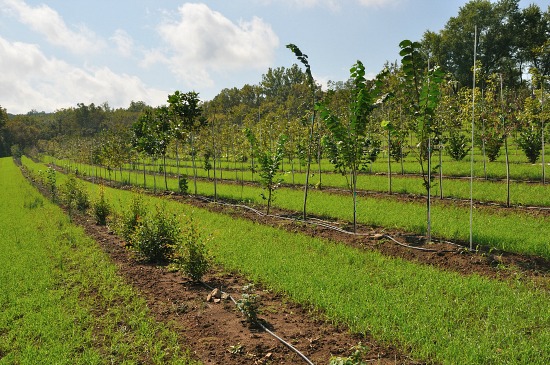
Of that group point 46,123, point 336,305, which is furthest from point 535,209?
point 46,123

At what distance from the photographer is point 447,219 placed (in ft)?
39.5

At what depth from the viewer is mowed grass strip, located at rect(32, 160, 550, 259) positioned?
30.6ft

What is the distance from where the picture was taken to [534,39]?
50.5 m

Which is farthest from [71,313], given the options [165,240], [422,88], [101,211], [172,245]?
[422,88]

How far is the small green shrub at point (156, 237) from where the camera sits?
988 centimetres

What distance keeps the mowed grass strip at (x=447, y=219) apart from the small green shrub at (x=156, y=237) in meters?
6.37

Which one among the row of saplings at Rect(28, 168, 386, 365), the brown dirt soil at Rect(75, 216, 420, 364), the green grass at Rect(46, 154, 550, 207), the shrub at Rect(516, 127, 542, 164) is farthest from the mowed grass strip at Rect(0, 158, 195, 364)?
the shrub at Rect(516, 127, 542, 164)

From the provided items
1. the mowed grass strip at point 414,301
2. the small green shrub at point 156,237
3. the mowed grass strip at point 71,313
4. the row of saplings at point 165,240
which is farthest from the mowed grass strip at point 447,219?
the mowed grass strip at point 71,313

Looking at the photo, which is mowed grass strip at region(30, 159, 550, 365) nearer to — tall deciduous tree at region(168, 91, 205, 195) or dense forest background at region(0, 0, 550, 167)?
dense forest background at region(0, 0, 550, 167)

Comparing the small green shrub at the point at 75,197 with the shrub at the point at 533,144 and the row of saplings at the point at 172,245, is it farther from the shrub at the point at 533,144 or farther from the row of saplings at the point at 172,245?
the shrub at the point at 533,144

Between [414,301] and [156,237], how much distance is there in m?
6.62

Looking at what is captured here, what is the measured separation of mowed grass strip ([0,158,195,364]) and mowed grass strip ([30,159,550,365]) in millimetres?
2646

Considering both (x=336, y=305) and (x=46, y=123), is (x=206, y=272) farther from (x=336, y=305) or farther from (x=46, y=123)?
(x=46, y=123)

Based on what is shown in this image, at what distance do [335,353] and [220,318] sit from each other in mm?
2257
